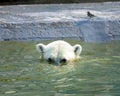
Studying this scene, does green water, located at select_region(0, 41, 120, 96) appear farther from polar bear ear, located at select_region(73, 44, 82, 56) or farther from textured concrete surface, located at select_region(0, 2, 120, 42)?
textured concrete surface, located at select_region(0, 2, 120, 42)

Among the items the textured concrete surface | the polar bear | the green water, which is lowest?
the green water

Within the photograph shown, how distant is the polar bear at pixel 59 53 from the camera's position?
6.56m

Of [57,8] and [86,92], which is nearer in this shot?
[86,92]

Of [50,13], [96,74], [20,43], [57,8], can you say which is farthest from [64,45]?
[57,8]

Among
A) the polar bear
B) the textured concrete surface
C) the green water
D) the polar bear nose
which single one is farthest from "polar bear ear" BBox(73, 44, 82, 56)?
the textured concrete surface

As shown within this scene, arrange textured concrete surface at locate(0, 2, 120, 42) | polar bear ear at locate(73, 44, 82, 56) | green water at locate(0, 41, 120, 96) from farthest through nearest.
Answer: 1. textured concrete surface at locate(0, 2, 120, 42)
2. polar bear ear at locate(73, 44, 82, 56)
3. green water at locate(0, 41, 120, 96)

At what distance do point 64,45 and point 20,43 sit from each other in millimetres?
1771

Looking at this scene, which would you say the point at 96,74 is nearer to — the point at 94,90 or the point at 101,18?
the point at 94,90

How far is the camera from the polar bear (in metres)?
6.56

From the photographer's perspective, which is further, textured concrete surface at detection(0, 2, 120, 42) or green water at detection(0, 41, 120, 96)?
textured concrete surface at detection(0, 2, 120, 42)

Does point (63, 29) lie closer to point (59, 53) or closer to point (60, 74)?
point (59, 53)

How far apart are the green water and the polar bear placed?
0.40 ft

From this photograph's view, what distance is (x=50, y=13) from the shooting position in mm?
10164

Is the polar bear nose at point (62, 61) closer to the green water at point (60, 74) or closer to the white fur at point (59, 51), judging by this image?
the white fur at point (59, 51)
